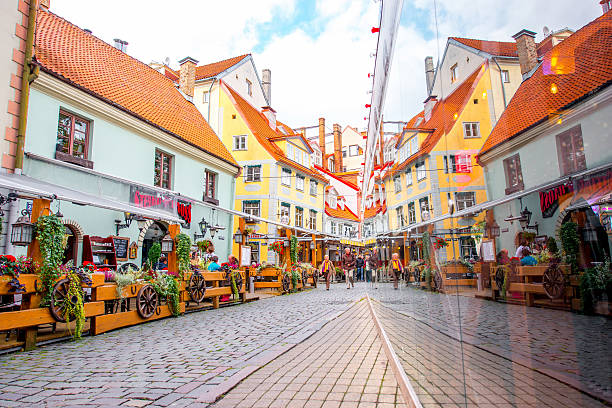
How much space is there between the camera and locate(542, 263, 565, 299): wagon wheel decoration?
2.59 ft

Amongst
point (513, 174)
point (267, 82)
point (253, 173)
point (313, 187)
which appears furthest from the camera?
point (267, 82)

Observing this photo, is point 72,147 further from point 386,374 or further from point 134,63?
point 386,374

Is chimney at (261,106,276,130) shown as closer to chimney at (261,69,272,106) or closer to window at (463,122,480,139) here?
chimney at (261,69,272,106)

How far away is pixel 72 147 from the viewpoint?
10781 millimetres

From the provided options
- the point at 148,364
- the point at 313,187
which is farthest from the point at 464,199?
the point at 313,187

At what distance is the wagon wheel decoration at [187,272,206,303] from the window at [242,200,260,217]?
16.3 metres

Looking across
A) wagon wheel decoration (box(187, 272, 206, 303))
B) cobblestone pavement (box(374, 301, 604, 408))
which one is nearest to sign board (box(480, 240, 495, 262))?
cobblestone pavement (box(374, 301, 604, 408))

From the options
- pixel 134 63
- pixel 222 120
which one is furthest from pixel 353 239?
pixel 134 63

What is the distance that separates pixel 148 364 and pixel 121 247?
29.3ft

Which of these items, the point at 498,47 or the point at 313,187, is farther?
the point at 313,187

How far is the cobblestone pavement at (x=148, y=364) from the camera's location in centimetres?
319

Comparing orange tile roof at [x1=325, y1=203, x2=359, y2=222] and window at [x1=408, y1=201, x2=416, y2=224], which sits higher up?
orange tile roof at [x1=325, y1=203, x2=359, y2=222]

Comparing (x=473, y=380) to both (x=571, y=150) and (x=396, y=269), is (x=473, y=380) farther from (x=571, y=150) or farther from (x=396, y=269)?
(x=396, y=269)

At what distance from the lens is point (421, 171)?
6.02 feet
